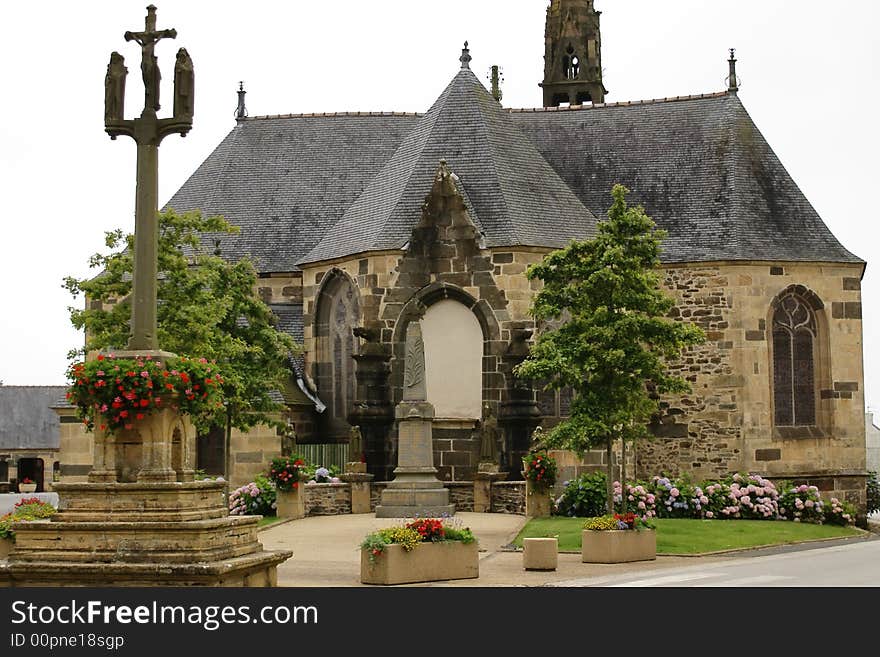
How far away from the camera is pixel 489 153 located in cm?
3669

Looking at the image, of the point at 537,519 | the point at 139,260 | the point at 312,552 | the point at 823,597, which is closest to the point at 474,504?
the point at 537,519

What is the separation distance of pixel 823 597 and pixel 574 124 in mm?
29577

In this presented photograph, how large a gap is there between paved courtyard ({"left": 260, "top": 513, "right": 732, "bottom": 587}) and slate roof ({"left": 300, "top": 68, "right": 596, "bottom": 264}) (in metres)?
7.45

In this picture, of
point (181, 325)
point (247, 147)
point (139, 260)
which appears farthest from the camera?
point (247, 147)

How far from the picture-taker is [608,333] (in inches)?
1046

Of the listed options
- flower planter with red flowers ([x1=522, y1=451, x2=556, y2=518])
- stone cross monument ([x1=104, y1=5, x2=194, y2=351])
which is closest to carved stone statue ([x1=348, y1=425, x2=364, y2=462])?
flower planter with red flowers ([x1=522, y1=451, x2=556, y2=518])

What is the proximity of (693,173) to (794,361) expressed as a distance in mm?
5779

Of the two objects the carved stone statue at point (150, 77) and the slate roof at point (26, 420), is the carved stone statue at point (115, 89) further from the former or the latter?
the slate roof at point (26, 420)

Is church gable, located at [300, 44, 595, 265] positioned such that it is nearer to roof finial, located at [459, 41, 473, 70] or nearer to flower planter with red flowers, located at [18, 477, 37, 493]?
roof finial, located at [459, 41, 473, 70]

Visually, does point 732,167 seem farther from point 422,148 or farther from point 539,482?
point 539,482

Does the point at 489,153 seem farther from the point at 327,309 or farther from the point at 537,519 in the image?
the point at 537,519

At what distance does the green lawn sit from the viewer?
25.8 meters

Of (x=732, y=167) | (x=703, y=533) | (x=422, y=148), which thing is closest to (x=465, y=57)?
(x=422, y=148)

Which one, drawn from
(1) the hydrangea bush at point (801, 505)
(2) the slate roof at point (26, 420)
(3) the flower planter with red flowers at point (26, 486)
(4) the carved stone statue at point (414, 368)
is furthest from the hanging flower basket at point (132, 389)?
(2) the slate roof at point (26, 420)
